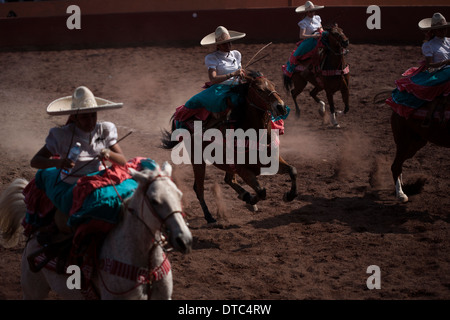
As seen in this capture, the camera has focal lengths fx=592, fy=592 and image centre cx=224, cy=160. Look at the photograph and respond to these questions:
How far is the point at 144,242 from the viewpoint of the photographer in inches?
174

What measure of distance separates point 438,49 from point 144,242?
19.1 feet

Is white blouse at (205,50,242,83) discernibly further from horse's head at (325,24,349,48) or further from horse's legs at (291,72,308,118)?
horse's legs at (291,72,308,118)

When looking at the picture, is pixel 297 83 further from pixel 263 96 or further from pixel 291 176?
pixel 263 96

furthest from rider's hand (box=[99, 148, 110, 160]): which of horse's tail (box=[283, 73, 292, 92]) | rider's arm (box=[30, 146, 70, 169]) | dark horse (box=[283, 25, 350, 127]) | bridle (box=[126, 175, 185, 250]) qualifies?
horse's tail (box=[283, 73, 292, 92])

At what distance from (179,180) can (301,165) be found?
231cm

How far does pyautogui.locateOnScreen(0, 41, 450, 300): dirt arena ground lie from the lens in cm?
655

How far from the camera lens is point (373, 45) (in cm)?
1769

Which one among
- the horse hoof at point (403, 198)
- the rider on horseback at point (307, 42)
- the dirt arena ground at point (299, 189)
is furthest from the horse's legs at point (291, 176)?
the rider on horseback at point (307, 42)

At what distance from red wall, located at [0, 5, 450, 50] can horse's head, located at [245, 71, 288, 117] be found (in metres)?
11.1

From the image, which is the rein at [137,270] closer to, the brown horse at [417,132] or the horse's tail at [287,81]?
the brown horse at [417,132]

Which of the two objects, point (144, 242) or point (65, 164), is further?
point (65, 164)

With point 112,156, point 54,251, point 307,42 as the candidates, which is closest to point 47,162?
point 112,156

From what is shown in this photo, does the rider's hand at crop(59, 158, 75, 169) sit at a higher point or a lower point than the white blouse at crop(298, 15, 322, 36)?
higher
